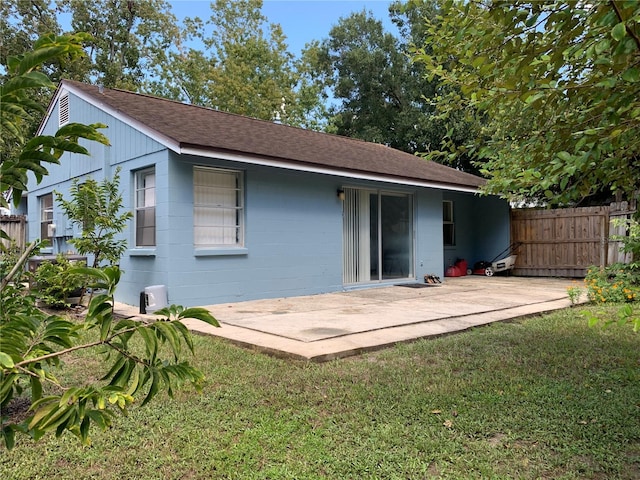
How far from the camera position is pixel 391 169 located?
11.0m

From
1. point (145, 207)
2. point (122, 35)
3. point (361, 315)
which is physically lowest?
point (361, 315)

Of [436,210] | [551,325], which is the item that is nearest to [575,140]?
[551,325]

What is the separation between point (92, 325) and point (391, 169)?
1017 centimetres

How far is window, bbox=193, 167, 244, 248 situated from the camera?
793 centimetres

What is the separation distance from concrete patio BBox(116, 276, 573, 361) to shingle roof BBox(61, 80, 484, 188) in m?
2.64

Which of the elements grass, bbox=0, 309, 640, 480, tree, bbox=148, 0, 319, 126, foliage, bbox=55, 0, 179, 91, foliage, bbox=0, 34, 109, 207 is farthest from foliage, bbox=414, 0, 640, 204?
tree, bbox=148, 0, 319, 126

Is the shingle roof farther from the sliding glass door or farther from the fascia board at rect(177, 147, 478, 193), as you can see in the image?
the sliding glass door

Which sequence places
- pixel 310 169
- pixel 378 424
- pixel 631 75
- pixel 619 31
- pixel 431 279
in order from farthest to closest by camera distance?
pixel 431 279
pixel 310 169
pixel 378 424
pixel 631 75
pixel 619 31

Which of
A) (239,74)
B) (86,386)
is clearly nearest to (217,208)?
(86,386)

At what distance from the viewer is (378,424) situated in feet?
9.72

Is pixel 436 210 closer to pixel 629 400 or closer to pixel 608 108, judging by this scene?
pixel 629 400

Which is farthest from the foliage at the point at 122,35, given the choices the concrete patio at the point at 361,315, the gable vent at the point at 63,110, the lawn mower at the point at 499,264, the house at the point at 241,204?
the concrete patio at the point at 361,315

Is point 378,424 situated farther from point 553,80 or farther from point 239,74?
point 239,74

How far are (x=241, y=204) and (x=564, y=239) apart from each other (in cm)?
958
